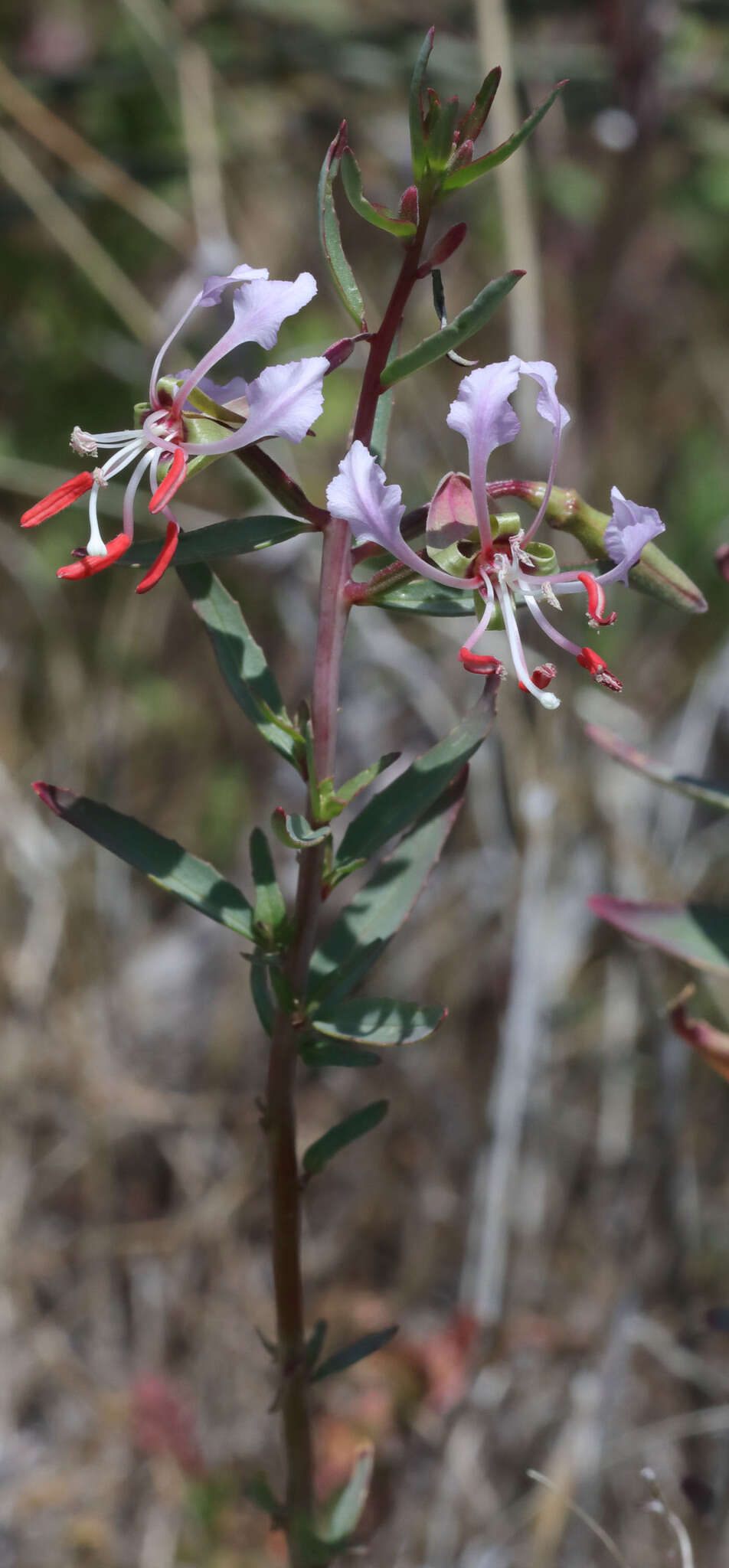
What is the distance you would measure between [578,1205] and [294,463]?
1.62 metres

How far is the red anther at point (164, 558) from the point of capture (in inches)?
33.6

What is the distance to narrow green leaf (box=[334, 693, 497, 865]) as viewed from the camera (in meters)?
1.06

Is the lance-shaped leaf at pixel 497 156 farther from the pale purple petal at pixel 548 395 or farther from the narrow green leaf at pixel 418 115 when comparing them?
the pale purple petal at pixel 548 395

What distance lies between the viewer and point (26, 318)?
133 inches

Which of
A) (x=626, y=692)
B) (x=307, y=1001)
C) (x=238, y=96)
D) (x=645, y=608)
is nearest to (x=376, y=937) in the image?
(x=307, y=1001)

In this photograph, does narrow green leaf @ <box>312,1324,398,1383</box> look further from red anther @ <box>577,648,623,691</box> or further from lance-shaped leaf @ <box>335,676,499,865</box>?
red anther @ <box>577,648,623,691</box>

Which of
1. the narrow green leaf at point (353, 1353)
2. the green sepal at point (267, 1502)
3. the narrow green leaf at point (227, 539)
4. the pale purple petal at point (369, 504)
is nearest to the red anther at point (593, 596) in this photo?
the pale purple petal at point (369, 504)

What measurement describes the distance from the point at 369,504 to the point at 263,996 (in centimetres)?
48

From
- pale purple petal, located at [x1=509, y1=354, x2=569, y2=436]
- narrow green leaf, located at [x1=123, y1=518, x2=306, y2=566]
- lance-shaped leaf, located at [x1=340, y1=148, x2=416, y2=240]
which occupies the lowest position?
narrow green leaf, located at [x1=123, y1=518, x2=306, y2=566]

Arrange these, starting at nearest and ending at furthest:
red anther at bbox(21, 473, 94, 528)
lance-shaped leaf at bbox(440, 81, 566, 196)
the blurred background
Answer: lance-shaped leaf at bbox(440, 81, 566, 196), red anther at bbox(21, 473, 94, 528), the blurred background

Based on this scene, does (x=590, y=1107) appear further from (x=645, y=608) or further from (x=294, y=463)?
(x=294, y=463)

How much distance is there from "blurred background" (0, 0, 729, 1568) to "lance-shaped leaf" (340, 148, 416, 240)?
666 millimetres

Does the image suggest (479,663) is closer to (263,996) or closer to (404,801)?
(404,801)

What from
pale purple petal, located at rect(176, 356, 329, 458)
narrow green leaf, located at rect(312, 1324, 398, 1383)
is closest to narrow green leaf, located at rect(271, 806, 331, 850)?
pale purple petal, located at rect(176, 356, 329, 458)
